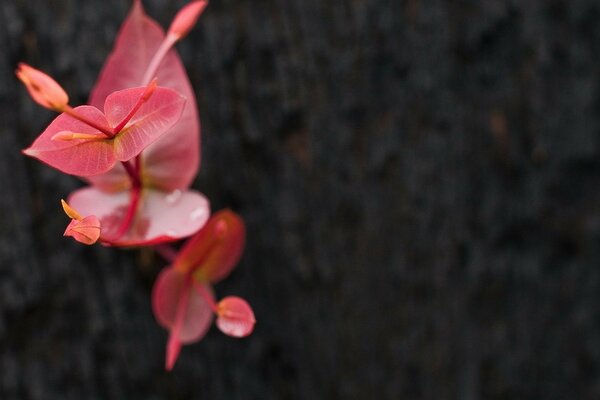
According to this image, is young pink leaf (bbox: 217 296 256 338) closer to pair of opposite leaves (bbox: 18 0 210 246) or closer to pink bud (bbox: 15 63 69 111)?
pair of opposite leaves (bbox: 18 0 210 246)

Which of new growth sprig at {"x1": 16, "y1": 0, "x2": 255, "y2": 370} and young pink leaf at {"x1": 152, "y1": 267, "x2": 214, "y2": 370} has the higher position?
new growth sprig at {"x1": 16, "y1": 0, "x2": 255, "y2": 370}

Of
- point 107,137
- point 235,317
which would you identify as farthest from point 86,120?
point 235,317

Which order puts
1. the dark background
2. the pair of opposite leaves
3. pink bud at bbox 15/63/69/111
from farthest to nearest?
the dark background < the pair of opposite leaves < pink bud at bbox 15/63/69/111

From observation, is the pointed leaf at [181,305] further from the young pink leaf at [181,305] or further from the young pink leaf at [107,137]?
the young pink leaf at [107,137]

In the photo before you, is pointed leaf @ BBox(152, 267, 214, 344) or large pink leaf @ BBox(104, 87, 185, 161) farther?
pointed leaf @ BBox(152, 267, 214, 344)

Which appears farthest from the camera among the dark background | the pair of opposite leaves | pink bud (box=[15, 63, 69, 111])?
the dark background

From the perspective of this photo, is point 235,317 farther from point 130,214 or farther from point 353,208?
point 353,208

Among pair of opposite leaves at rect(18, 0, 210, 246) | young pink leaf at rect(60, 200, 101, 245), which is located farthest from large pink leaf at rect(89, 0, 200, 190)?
young pink leaf at rect(60, 200, 101, 245)
